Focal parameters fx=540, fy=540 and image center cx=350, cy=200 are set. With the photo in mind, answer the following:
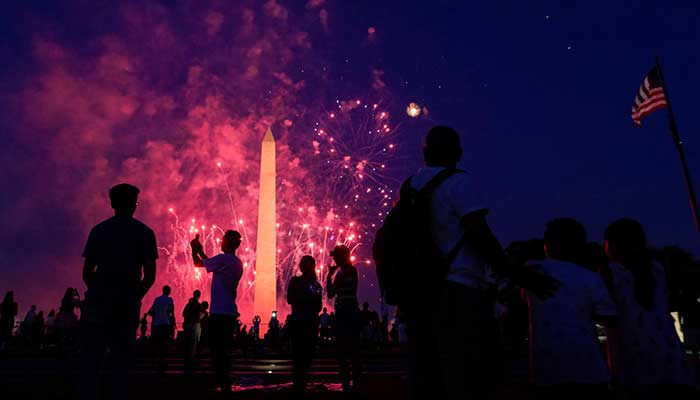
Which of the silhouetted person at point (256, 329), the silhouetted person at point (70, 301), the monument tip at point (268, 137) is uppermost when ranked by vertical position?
the monument tip at point (268, 137)

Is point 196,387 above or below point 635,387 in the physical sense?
below

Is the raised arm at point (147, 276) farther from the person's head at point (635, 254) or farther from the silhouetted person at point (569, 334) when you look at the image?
the person's head at point (635, 254)

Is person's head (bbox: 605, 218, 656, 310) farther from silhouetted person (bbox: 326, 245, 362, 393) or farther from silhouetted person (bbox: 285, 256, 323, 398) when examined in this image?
silhouetted person (bbox: 326, 245, 362, 393)

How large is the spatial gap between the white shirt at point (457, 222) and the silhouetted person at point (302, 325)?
4.28m

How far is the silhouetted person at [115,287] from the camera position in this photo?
4348 mm

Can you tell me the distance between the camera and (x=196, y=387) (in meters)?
8.12

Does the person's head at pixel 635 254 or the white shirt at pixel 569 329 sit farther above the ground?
the person's head at pixel 635 254

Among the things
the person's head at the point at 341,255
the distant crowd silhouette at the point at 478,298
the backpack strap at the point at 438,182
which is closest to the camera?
the distant crowd silhouette at the point at 478,298

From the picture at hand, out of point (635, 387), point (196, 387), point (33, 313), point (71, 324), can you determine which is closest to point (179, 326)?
point (33, 313)

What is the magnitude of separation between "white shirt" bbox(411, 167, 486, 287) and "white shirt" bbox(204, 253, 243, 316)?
13.3 ft

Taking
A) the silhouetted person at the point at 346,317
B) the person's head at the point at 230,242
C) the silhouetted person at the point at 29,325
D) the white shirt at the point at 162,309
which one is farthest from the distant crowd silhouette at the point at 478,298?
the silhouetted person at the point at 29,325

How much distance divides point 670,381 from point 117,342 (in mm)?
4058

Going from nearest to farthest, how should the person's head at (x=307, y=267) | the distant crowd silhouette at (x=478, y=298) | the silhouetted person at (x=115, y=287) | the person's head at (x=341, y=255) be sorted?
the distant crowd silhouette at (x=478, y=298) < the silhouetted person at (x=115, y=287) < the person's head at (x=307, y=267) < the person's head at (x=341, y=255)

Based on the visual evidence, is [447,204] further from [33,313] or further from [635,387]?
[33,313]
